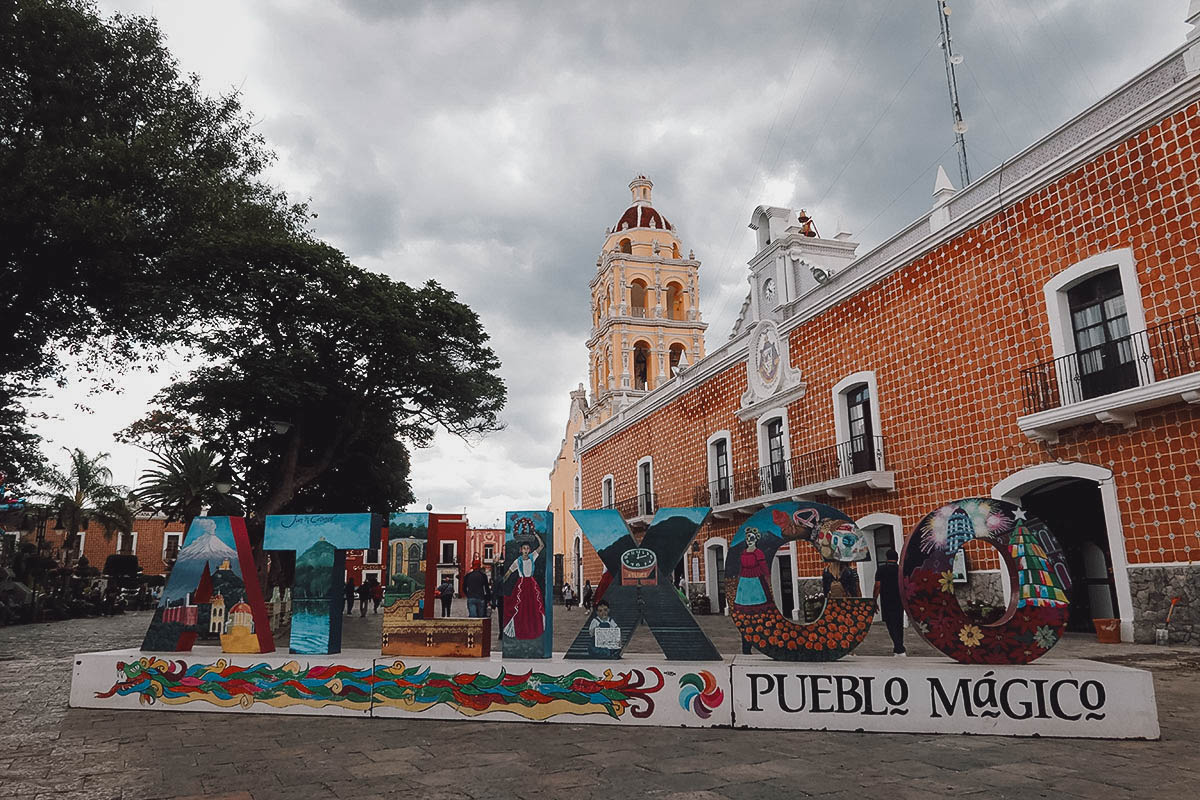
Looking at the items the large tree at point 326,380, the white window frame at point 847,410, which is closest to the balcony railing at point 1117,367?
the white window frame at point 847,410

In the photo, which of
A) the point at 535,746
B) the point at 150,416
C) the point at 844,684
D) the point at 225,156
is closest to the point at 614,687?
the point at 535,746

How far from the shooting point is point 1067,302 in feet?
37.2

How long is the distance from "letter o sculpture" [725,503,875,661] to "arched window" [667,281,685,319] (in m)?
27.5

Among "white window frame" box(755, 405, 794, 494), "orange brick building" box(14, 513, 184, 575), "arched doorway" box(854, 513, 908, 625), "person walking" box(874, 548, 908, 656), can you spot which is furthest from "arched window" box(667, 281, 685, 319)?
"orange brick building" box(14, 513, 184, 575)

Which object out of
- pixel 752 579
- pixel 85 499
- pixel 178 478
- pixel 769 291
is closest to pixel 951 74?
pixel 769 291

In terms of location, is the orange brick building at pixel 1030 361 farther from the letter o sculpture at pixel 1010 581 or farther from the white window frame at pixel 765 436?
the letter o sculpture at pixel 1010 581

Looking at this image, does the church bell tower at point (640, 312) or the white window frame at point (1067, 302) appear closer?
the white window frame at point (1067, 302)

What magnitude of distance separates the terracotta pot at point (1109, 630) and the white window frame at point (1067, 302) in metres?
3.29

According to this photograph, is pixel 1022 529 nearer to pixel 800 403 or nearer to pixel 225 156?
pixel 800 403

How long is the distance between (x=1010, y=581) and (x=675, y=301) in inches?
1134

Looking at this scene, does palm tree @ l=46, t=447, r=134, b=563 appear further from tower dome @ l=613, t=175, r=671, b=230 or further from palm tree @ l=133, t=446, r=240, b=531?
tower dome @ l=613, t=175, r=671, b=230

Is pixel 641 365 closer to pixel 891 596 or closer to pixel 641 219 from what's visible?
pixel 641 219

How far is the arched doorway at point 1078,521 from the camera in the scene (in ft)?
37.5

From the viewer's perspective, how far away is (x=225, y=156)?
16.4 meters
